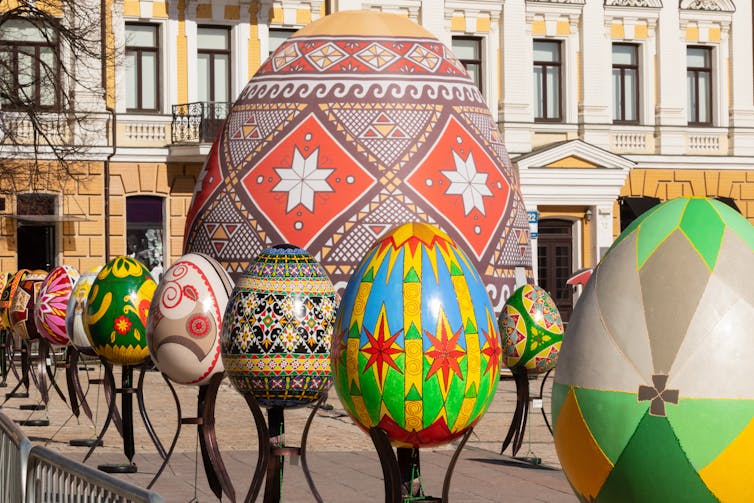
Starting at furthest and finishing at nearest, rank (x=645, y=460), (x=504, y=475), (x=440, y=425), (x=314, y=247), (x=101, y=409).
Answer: (x=101, y=409)
(x=314, y=247)
(x=504, y=475)
(x=440, y=425)
(x=645, y=460)

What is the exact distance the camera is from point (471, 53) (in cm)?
3831

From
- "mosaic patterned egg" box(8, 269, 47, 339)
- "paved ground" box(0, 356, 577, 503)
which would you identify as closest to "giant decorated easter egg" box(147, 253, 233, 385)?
"paved ground" box(0, 356, 577, 503)

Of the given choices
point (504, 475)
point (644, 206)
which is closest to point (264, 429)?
point (504, 475)

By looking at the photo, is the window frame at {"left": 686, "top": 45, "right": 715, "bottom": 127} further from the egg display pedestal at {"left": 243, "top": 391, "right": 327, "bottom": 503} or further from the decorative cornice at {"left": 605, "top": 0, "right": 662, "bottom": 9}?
the egg display pedestal at {"left": 243, "top": 391, "right": 327, "bottom": 503}

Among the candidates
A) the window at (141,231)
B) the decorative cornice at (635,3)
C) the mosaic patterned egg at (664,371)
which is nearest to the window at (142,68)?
the window at (141,231)

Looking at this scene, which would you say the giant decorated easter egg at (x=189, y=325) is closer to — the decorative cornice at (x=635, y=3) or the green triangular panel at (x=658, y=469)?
the green triangular panel at (x=658, y=469)

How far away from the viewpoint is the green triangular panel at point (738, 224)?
4129 millimetres

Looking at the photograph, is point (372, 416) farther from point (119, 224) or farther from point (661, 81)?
point (661, 81)

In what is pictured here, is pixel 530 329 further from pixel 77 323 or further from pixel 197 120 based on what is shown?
pixel 197 120

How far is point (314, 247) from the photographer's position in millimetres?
12406

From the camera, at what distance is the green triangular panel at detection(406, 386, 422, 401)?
6281mm

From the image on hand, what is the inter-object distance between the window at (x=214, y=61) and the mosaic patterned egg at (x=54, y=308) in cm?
2080

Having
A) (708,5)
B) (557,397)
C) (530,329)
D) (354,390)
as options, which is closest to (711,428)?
(557,397)

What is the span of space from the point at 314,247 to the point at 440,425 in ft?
20.2
